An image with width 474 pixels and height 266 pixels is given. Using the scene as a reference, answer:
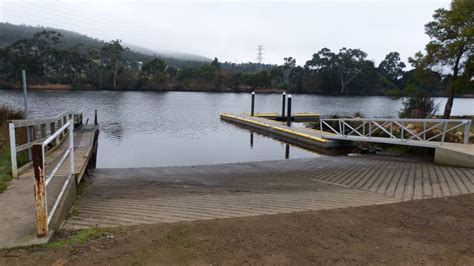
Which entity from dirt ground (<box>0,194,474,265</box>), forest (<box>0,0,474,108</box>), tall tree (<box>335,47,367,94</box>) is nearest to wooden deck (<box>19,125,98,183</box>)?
dirt ground (<box>0,194,474,265</box>)

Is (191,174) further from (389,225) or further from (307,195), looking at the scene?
(389,225)

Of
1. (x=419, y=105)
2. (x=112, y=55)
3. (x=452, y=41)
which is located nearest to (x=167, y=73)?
(x=112, y=55)

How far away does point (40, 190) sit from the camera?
3287mm

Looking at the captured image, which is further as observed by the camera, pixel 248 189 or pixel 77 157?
pixel 77 157

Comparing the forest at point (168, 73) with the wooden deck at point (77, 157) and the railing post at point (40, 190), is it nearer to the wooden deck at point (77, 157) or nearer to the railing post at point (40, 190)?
the wooden deck at point (77, 157)

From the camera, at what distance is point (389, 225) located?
4.13m

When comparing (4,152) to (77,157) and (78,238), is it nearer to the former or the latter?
(77,157)

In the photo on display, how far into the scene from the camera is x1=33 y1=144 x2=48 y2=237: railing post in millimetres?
3213

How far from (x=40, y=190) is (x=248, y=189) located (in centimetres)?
381

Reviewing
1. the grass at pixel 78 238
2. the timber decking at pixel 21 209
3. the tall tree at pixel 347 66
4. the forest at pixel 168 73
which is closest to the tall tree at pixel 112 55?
the forest at pixel 168 73

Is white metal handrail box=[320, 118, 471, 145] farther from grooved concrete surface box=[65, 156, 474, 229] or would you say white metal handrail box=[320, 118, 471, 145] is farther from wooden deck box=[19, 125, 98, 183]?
wooden deck box=[19, 125, 98, 183]

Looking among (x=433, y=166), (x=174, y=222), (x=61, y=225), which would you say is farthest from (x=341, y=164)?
(x=61, y=225)

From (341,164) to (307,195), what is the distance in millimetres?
4811

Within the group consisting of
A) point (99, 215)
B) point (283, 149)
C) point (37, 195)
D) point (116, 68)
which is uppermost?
point (116, 68)
